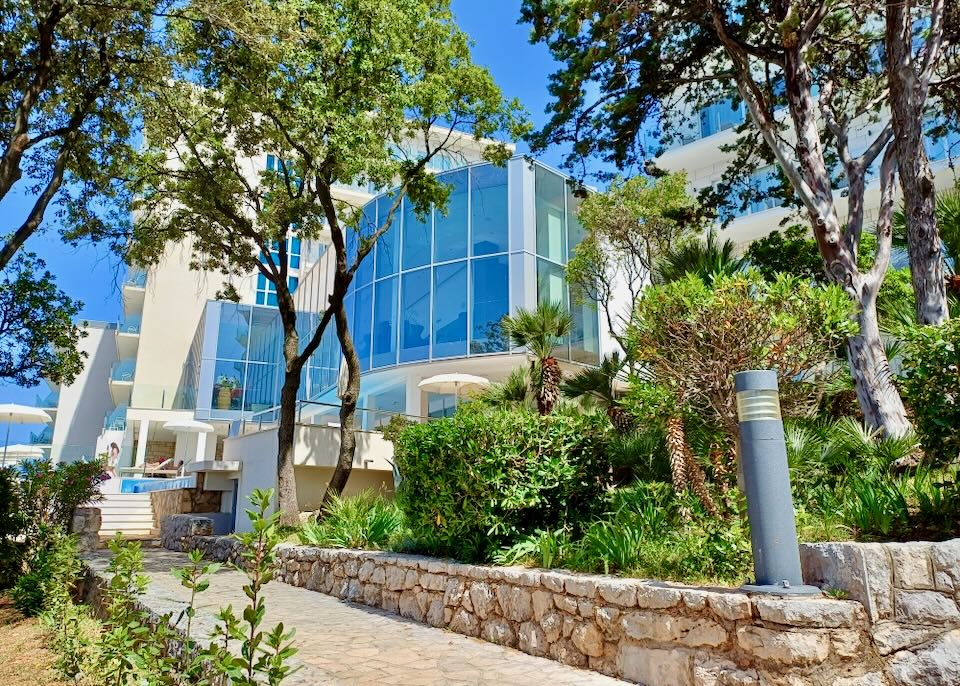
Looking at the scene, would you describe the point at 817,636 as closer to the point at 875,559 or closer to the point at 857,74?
the point at 875,559

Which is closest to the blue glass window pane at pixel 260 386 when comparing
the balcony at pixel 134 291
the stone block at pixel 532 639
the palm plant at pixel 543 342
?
the balcony at pixel 134 291

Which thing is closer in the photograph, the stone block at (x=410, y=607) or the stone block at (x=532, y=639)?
the stone block at (x=532, y=639)

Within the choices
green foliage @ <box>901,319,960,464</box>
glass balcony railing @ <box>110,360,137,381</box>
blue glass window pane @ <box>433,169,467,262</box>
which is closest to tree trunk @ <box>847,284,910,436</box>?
green foliage @ <box>901,319,960,464</box>

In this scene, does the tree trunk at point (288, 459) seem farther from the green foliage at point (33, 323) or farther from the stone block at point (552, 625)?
the stone block at point (552, 625)

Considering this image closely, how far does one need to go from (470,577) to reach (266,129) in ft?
31.1

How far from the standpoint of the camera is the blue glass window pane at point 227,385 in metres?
30.1

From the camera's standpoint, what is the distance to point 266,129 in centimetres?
1259

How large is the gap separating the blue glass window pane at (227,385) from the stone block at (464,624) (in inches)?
1002

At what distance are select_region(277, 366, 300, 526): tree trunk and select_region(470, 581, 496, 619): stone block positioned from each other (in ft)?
22.5

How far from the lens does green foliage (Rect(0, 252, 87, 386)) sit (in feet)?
39.5

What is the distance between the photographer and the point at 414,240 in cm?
2112

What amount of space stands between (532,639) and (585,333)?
1481cm

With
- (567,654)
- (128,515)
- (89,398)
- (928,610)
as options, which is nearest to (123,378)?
(89,398)

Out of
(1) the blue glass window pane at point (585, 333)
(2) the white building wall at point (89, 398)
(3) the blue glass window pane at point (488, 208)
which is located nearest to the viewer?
(3) the blue glass window pane at point (488, 208)
